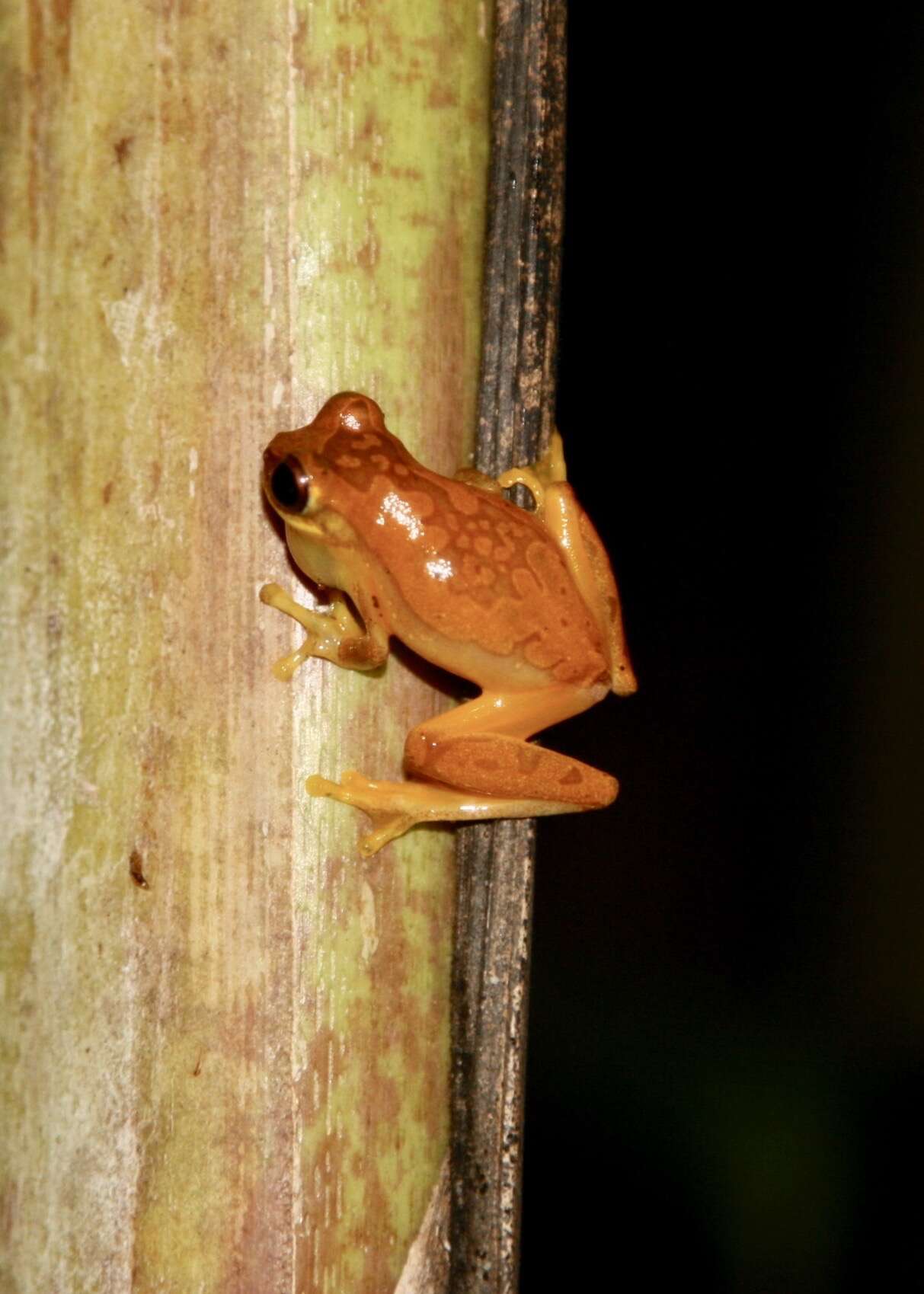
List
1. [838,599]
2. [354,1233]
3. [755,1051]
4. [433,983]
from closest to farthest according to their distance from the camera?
[354,1233] → [433,983] → [755,1051] → [838,599]

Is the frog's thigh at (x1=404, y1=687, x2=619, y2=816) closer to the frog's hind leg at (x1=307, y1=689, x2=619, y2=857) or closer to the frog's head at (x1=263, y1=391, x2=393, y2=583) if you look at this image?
the frog's hind leg at (x1=307, y1=689, x2=619, y2=857)

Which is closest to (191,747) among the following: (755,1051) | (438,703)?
(438,703)

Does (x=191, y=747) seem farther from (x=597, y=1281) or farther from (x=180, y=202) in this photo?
(x=597, y=1281)

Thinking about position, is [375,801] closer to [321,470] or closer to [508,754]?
[508,754]

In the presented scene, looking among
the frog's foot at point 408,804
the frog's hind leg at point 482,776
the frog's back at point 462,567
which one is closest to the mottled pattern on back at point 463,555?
the frog's back at point 462,567

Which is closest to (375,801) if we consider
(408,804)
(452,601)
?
(408,804)

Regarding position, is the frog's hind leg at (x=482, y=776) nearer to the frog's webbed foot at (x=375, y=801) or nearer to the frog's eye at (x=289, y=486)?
the frog's webbed foot at (x=375, y=801)
